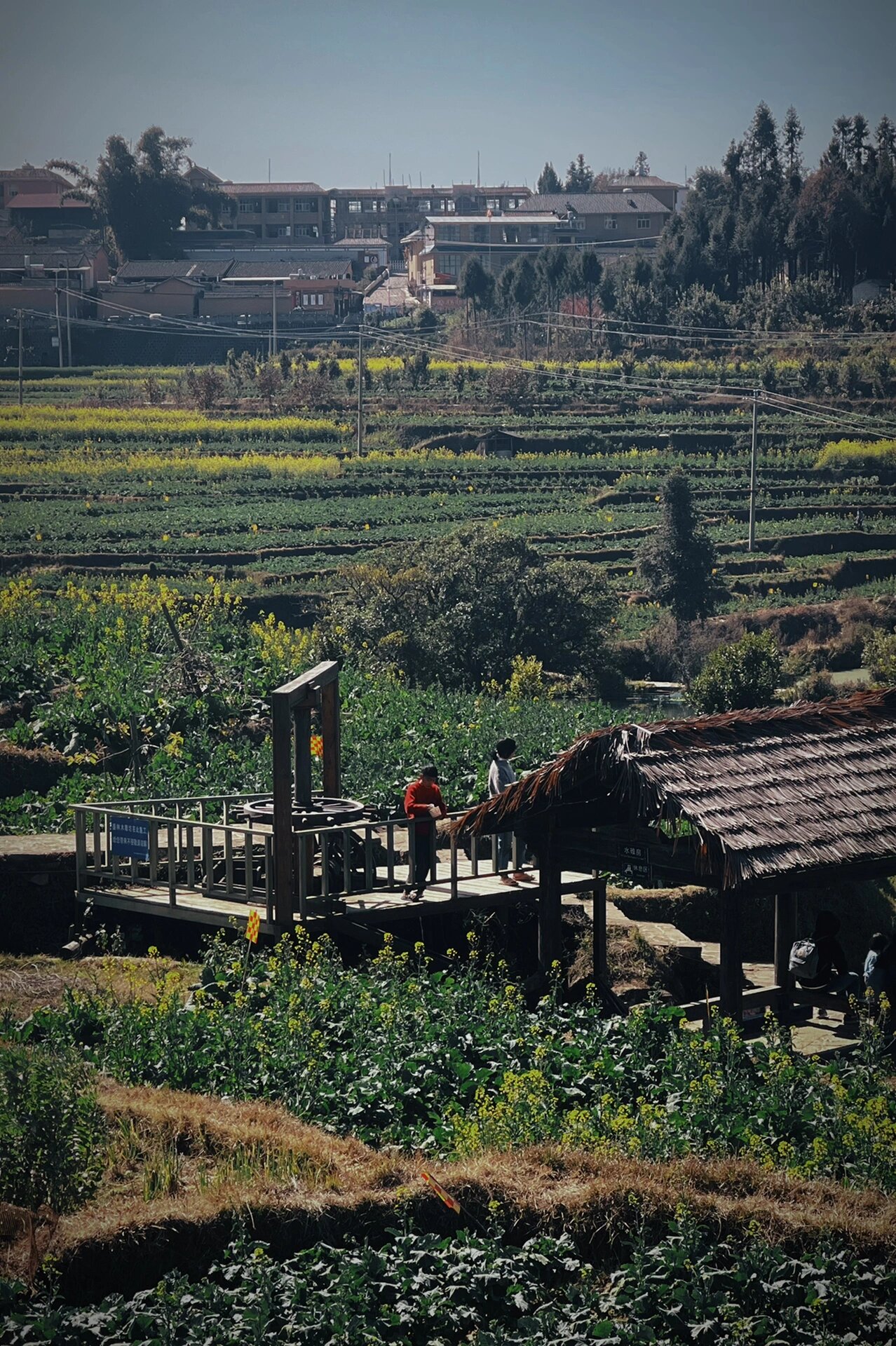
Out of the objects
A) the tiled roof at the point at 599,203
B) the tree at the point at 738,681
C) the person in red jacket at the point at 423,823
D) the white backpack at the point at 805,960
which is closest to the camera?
the white backpack at the point at 805,960

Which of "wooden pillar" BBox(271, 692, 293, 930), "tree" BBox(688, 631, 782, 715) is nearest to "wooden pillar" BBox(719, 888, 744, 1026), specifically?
"wooden pillar" BBox(271, 692, 293, 930)

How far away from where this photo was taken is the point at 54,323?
8212 cm

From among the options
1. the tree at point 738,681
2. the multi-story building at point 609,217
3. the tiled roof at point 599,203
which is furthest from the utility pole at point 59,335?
the tree at point 738,681

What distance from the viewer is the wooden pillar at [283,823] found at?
14422 mm

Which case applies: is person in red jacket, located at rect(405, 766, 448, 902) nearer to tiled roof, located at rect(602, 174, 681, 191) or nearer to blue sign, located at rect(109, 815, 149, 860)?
blue sign, located at rect(109, 815, 149, 860)

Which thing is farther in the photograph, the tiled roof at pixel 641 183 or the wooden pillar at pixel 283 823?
the tiled roof at pixel 641 183

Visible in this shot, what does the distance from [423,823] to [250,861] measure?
5.14 feet

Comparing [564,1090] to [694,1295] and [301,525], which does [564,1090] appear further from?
[301,525]

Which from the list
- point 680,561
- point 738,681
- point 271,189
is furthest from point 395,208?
point 738,681

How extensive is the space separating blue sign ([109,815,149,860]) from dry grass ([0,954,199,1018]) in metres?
1.02

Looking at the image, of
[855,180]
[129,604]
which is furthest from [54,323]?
[129,604]

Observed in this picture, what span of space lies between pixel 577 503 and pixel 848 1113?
5000 centimetres

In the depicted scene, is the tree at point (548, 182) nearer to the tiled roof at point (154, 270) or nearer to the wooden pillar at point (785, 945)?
the tiled roof at point (154, 270)

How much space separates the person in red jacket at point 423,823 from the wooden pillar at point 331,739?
143 cm
